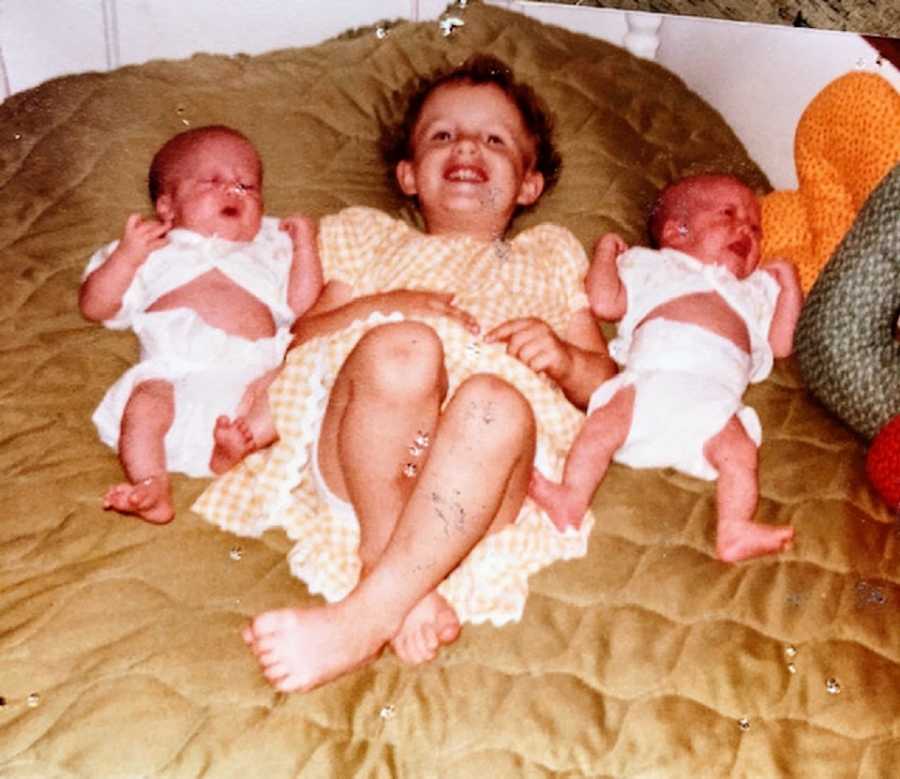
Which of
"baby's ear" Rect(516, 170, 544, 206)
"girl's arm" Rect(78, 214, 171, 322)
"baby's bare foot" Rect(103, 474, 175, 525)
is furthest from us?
"baby's ear" Rect(516, 170, 544, 206)

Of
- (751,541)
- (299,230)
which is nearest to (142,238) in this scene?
(299,230)

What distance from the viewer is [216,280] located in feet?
2.89

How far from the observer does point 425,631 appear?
2.34ft

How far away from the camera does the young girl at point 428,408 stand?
71 cm

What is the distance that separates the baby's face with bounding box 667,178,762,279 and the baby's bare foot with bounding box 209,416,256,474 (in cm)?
45

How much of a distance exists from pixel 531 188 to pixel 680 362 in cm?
25

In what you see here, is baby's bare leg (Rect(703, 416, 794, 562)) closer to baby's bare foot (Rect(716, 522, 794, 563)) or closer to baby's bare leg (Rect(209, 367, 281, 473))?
baby's bare foot (Rect(716, 522, 794, 563))

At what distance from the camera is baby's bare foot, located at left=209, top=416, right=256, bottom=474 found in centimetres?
79

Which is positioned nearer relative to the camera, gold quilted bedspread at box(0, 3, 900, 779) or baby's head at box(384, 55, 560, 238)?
gold quilted bedspread at box(0, 3, 900, 779)

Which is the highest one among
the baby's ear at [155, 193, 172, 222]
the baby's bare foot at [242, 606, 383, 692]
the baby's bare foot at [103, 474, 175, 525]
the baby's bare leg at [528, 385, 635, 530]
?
the baby's ear at [155, 193, 172, 222]

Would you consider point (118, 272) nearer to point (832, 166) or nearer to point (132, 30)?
point (132, 30)

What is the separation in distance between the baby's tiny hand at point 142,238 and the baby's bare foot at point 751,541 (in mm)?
558

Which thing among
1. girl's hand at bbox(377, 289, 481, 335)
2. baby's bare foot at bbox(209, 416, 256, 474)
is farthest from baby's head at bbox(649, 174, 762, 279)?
baby's bare foot at bbox(209, 416, 256, 474)

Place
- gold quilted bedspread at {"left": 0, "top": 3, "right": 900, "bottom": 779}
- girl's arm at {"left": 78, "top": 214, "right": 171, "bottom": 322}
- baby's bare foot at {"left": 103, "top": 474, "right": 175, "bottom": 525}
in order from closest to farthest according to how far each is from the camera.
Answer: gold quilted bedspread at {"left": 0, "top": 3, "right": 900, "bottom": 779}
baby's bare foot at {"left": 103, "top": 474, "right": 175, "bottom": 525}
girl's arm at {"left": 78, "top": 214, "right": 171, "bottom": 322}
